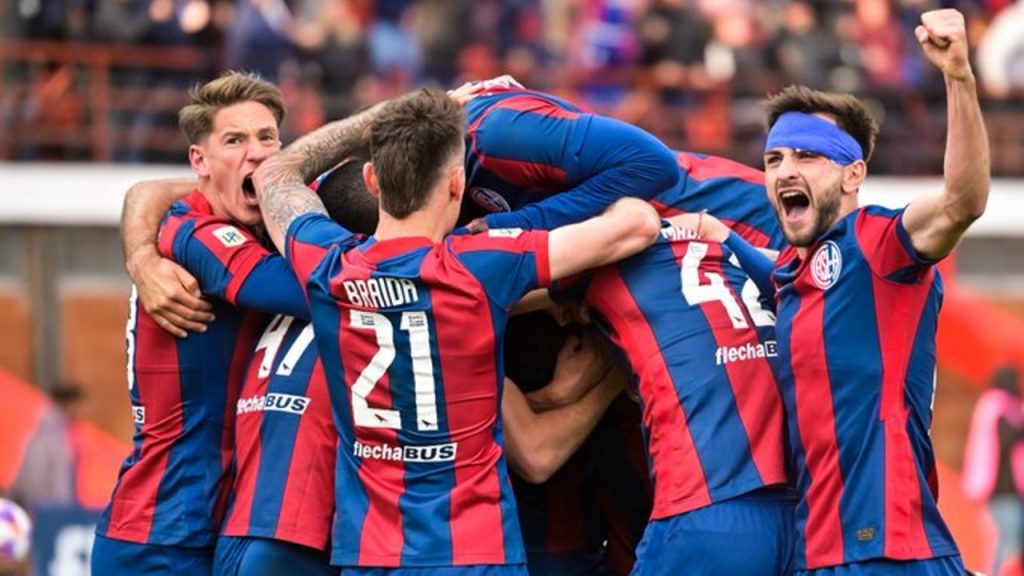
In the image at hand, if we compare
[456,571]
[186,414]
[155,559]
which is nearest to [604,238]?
[456,571]

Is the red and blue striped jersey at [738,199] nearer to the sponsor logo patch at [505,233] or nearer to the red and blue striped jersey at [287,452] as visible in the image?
the sponsor logo patch at [505,233]

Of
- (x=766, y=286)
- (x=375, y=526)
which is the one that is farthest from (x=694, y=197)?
(x=375, y=526)

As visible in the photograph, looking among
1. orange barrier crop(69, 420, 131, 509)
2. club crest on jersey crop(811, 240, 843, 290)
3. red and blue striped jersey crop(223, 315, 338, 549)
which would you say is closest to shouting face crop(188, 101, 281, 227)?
red and blue striped jersey crop(223, 315, 338, 549)

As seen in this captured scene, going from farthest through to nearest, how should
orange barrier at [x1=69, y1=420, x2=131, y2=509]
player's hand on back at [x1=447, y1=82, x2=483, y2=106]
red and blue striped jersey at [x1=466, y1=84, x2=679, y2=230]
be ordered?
orange barrier at [x1=69, y1=420, x2=131, y2=509] → player's hand on back at [x1=447, y1=82, x2=483, y2=106] → red and blue striped jersey at [x1=466, y1=84, x2=679, y2=230]

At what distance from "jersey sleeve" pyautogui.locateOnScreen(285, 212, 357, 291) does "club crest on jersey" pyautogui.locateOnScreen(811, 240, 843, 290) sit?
148cm

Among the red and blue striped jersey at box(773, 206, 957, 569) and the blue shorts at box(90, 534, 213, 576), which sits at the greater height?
the red and blue striped jersey at box(773, 206, 957, 569)

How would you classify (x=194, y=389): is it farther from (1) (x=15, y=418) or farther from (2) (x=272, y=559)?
(1) (x=15, y=418)

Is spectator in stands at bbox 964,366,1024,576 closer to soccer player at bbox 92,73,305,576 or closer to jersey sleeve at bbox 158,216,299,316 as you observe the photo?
soccer player at bbox 92,73,305,576

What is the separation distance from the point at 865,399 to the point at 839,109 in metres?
1.05

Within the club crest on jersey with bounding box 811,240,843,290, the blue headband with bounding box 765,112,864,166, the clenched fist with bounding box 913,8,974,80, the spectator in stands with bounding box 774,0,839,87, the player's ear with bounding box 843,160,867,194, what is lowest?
the club crest on jersey with bounding box 811,240,843,290

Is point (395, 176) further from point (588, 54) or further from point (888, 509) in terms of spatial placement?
point (588, 54)

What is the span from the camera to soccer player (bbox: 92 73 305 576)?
23.3 ft

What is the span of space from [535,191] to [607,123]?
379 mm

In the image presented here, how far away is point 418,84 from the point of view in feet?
61.6
